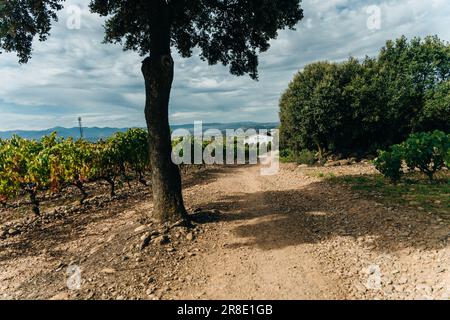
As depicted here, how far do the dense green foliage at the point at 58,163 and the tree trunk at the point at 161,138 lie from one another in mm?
5665

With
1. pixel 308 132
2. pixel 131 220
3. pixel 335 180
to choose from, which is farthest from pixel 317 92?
pixel 131 220

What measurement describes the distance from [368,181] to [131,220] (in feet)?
36.4

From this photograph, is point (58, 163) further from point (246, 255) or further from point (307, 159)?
point (307, 159)

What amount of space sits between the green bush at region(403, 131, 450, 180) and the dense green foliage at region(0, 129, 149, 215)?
1393 cm

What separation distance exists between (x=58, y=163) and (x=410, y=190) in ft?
47.7

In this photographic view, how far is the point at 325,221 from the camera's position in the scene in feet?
31.3

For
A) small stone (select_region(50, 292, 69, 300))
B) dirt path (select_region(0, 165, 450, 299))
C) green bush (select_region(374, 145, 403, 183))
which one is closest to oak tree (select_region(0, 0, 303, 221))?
dirt path (select_region(0, 165, 450, 299))

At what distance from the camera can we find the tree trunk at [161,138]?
357 inches

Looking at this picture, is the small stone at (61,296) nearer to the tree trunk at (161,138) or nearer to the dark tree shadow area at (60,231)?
the dark tree shadow area at (60,231)

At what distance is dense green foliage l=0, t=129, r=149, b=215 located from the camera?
1165 cm

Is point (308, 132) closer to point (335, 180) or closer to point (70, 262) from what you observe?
point (335, 180)

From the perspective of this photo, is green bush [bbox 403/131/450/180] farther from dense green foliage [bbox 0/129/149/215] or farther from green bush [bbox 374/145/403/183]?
dense green foliage [bbox 0/129/149/215]

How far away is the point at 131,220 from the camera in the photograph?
10.5 meters

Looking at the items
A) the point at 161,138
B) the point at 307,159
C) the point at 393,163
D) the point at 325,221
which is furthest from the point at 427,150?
the point at 307,159
